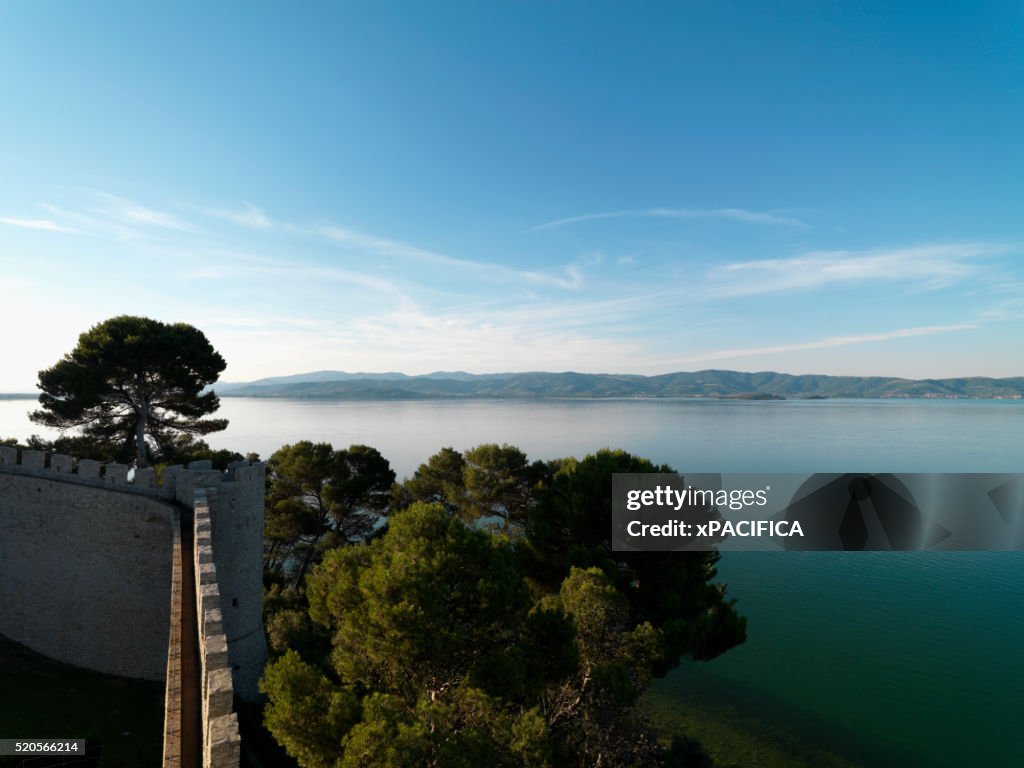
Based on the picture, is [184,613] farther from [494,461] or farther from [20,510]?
[494,461]

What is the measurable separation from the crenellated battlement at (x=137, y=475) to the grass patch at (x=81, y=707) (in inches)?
227

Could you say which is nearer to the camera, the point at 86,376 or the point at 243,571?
the point at 243,571

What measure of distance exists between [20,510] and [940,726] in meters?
32.0

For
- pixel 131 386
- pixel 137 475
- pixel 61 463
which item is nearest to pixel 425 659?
pixel 137 475

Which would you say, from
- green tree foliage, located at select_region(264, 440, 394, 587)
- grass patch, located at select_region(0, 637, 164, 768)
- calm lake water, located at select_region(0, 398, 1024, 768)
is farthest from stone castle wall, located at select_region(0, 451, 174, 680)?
Result: calm lake water, located at select_region(0, 398, 1024, 768)

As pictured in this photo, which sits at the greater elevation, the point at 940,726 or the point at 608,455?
the point at 608,455

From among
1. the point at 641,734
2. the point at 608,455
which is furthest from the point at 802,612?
the point at 641,734

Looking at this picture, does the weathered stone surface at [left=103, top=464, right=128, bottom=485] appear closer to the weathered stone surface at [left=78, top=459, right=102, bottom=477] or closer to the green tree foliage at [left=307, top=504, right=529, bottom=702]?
the weathered stone surface at [left=78, top=459, right=102, bottom=477]

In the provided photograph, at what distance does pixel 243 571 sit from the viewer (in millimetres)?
14984

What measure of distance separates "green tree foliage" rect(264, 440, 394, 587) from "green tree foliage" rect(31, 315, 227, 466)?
558 centimetres

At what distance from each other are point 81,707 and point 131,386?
1564cm

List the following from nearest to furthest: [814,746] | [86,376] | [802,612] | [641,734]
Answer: [641,734], [814,746], [86,376], [802,612]

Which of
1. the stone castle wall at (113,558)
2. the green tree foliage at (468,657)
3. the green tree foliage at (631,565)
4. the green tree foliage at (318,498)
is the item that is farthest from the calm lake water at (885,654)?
the stone castle wall at (113,558)

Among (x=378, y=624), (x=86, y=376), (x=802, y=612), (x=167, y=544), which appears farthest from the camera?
(x=802, y=612)
